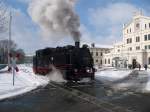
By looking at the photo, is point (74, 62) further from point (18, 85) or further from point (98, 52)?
point (98, 52)

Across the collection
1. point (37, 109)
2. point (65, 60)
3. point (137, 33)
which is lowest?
point (37, 109)

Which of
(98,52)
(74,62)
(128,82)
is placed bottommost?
(128,82)

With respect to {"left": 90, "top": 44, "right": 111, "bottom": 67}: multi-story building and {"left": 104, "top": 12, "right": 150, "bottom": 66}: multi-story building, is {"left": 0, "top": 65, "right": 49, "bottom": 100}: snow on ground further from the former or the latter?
{"left": 90, "top": 44, "right": 111, "bottom": 67}: multi-story building

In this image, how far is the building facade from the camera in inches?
3681

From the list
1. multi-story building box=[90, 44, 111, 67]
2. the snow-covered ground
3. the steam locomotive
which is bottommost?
the snow-covered ground

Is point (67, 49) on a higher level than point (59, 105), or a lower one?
higher

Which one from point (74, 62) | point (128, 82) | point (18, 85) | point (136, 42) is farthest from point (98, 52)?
point (18, 85)


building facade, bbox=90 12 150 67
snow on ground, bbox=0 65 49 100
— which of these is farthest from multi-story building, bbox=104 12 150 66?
snow on ground, bbox=0 65 49 100

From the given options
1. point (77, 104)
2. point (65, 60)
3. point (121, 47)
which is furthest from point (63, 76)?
point (121, 47)

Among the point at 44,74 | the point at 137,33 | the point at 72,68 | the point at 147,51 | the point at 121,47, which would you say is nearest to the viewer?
the point at 72,68

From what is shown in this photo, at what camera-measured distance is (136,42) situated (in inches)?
3947

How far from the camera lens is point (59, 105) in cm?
1321

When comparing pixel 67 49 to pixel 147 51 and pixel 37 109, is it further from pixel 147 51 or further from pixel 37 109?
pixel 147 51

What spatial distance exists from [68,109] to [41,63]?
25830mm
